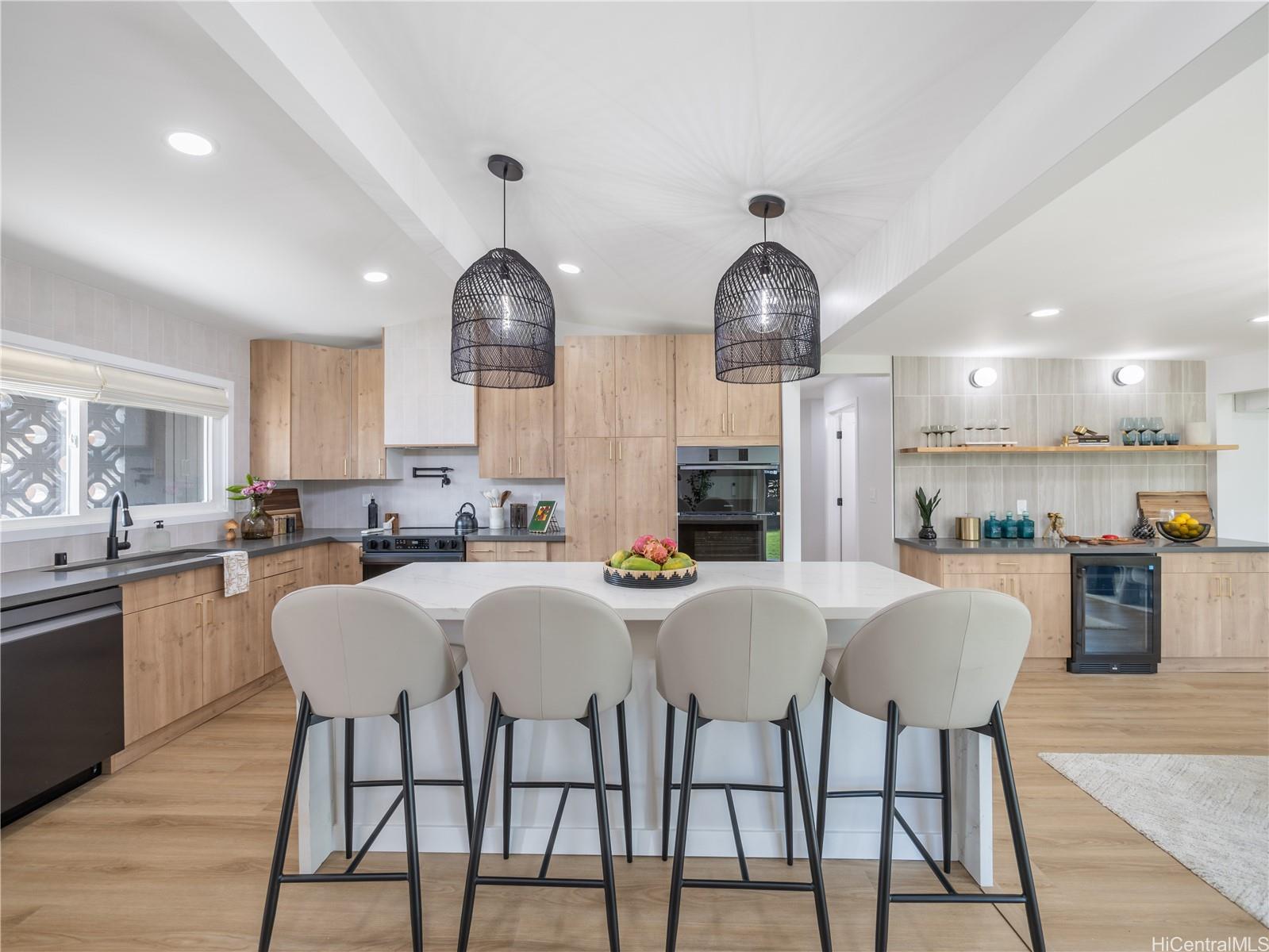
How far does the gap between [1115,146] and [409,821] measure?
241 cm

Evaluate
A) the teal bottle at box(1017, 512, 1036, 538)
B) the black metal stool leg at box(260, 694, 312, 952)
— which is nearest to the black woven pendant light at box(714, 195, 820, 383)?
the black metal stool leg at box(260, 694, 312, 952)

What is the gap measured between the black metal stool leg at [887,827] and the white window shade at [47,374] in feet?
12.1

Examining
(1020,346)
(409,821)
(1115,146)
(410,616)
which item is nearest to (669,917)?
(409,821)

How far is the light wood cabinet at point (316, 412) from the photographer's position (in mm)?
4426

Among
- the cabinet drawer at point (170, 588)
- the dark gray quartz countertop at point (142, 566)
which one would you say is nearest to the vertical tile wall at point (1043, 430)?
the dark gray quartz countertop at point (142, 566)

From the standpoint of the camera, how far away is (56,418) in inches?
121

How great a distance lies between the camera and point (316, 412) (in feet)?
14.9

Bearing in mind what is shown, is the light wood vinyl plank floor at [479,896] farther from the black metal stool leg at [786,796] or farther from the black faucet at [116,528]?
the black faucet at [116,528]

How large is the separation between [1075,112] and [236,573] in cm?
393

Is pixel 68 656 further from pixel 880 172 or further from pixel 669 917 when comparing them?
pixel 880 172

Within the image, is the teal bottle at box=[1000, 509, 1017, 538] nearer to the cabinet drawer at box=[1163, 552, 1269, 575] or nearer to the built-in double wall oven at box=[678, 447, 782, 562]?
the cabinet drawer at box=[1163, 552, 1269, 575]

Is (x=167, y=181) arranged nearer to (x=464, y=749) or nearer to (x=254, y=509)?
(x=464, y=749)

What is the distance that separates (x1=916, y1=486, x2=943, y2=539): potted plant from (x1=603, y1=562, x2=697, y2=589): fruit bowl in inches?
118

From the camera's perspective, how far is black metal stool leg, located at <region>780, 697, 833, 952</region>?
4.92 ft
